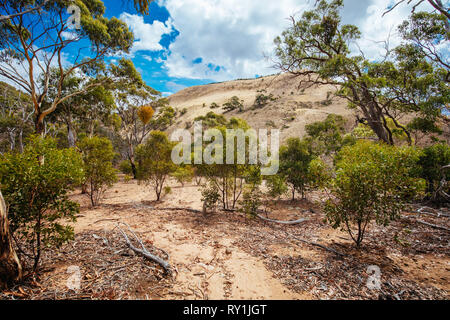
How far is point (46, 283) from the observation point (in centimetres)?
325

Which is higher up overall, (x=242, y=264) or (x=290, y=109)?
(x=290, y=109)

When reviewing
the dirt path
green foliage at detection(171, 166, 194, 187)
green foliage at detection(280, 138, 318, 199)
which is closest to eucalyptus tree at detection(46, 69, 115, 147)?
green foliage at detection(171, 166, 194, 187)

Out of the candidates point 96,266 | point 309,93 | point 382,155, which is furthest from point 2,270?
point 309,93

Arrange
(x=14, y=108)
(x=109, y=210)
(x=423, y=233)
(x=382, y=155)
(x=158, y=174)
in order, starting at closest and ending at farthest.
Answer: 1. (x=382, y=155)
2. (x=423, y=233)
3. (x=109, y=210)
4. (x=158, y=174)
5. (x=14, y=108)

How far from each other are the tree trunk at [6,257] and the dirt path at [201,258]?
2.60 metres

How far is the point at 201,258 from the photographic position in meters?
4.89

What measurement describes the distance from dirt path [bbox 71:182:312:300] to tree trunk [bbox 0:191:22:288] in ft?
8.54

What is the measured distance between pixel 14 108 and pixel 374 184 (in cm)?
3288

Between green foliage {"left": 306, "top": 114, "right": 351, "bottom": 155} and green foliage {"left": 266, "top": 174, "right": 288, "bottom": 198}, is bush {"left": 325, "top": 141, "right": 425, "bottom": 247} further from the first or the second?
green foliage {"left": 306, "top": 114, "right": 351, "bottom": 155}

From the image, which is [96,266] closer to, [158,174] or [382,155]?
[382,155]

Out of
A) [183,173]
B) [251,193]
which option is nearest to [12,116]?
[183,173]

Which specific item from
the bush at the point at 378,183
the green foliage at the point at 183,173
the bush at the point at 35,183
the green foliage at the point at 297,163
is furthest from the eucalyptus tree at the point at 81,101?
the bush at the point at 378,183

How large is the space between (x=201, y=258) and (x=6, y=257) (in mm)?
3664

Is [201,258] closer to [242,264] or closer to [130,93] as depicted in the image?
[242,264]
